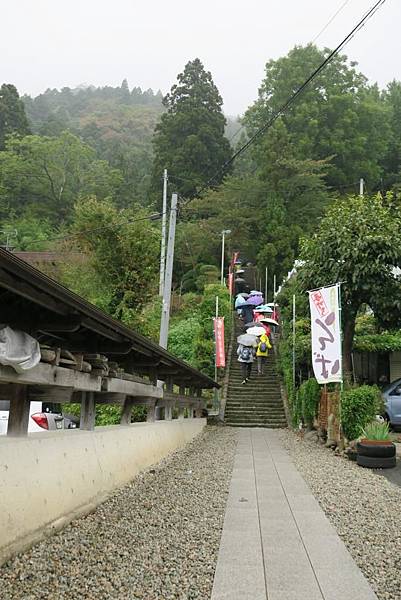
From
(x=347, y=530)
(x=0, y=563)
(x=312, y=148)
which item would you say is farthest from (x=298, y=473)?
(x=312, y=148)

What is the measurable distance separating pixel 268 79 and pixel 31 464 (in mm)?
43737

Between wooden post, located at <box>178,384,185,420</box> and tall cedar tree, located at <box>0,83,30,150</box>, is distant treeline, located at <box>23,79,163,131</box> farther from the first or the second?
wooden post, located at <box>178,384,185,420</box>

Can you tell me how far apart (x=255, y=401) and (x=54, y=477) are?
50.7ft

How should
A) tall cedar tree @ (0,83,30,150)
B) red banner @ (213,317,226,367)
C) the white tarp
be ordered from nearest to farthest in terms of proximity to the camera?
the white tarp → red banner @ (213,317,226,367) → tall cedar tree @ (0,83,30,150)

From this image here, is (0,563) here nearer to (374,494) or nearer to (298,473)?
(374,494)

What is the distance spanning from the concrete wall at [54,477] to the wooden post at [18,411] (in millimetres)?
146

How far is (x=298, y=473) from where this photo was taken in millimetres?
8484

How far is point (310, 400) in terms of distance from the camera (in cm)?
1367

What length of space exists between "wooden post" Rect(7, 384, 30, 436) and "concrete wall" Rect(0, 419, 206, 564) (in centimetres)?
15

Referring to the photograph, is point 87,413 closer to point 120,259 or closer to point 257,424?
point 257,424

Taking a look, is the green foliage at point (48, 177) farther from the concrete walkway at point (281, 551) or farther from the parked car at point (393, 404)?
the concrete walkway at point (281, 551)

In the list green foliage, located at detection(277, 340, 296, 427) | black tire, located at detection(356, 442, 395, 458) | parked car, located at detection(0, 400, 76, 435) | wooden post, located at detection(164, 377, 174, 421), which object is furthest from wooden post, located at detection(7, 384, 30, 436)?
green foliage, located at detection(277, 340, 296, 427)

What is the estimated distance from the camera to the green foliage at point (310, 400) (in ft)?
43.8

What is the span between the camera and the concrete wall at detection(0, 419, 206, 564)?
3984mm
